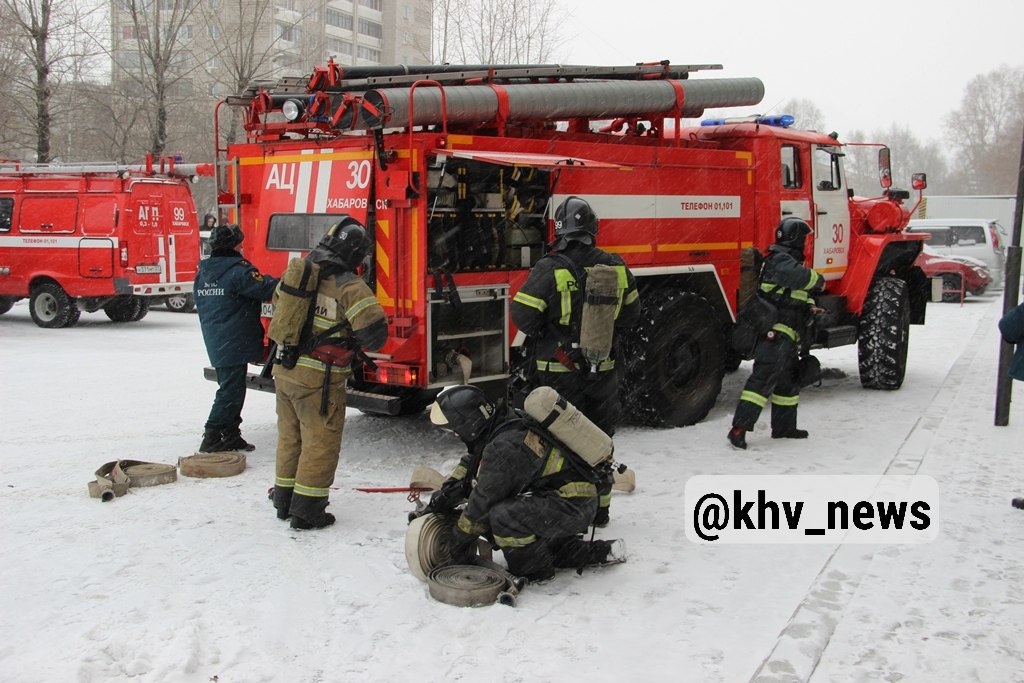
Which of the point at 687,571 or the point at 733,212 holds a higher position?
the point at 733,212

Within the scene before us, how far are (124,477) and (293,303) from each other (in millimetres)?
1818

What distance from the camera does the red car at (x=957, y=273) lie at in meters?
22.2

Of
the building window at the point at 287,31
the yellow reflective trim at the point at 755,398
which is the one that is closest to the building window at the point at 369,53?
the building window at the point at 287,31

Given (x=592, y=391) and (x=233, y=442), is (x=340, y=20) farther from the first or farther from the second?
(x=592, y=391)

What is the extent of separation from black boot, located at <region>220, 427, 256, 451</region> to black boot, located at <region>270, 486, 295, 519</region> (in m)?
1.69

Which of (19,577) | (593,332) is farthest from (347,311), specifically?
(19,577)

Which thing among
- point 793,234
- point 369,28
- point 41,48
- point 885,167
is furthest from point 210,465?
point 369,28

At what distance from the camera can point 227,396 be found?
23.7 ft

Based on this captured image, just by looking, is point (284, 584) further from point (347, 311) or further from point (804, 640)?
point (804, 640)

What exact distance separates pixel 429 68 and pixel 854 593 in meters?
4.94

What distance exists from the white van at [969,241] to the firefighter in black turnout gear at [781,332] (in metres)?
17.4

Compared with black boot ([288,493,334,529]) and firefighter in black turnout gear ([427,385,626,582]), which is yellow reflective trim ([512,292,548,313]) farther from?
black boot ([288,493,334,529])

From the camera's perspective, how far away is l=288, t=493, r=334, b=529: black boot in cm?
555

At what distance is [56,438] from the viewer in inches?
311
